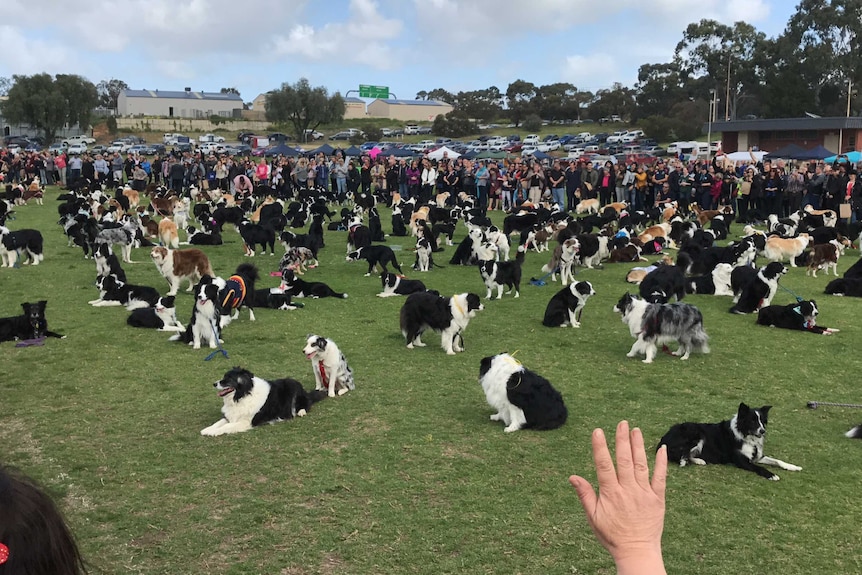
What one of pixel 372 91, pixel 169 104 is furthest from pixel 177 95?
pixel 372 91

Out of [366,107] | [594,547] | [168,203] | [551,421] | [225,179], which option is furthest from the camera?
[366,107]

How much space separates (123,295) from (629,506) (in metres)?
12.3

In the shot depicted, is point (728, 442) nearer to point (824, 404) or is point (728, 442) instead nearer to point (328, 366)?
point (824, 404)

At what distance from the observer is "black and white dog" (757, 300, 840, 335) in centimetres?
1100

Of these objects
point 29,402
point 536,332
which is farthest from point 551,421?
point 29,402

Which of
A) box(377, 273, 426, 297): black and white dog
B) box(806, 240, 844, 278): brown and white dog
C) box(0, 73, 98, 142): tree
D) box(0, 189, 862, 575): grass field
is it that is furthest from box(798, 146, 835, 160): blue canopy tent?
box(0, 73, 98, 142): tree

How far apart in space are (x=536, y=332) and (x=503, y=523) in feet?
20.3

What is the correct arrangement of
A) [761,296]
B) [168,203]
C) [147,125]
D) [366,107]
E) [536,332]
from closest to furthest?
[536,332], [761,296], [168,203], [147,125], [366,107]

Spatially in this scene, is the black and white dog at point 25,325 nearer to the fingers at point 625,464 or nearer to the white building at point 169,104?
the fingers at point 625,464

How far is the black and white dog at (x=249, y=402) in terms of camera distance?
23.0ft

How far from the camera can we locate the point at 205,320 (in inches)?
397

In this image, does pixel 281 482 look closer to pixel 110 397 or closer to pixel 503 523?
pixel 503 523

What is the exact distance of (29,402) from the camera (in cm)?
789

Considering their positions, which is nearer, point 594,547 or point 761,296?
point 594,547
